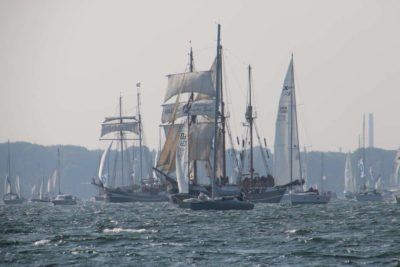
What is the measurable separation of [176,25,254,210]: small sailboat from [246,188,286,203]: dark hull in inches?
188

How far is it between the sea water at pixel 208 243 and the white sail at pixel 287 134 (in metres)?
43.5

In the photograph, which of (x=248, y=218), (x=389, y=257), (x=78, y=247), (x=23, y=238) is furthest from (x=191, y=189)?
(x=389, y=257)

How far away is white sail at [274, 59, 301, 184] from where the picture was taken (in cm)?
13000

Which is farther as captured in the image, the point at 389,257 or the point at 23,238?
the point at 23,238

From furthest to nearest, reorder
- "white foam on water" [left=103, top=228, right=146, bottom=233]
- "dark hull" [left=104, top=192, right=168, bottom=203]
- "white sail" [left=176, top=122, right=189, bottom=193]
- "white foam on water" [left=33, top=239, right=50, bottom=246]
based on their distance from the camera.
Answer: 1. "dark hull" [left=104, top=192, right=168, bottom=203]
2. "white sail" [left=176, top=122, right=189, bottom=193]
3. "white foam on water" [left=103, top=228, right=146, bottom=233]
4. "white foam on water" [left=33, top=239, right=50, bottom=246]

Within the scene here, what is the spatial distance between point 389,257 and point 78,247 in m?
17.0

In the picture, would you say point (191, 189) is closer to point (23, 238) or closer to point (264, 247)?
point (23, 238)

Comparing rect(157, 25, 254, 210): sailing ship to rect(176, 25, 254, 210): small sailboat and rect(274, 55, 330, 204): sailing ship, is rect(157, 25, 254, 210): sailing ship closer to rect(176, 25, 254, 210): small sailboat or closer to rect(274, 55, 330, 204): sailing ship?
rect(176, 25, 254, 210): small sailboat

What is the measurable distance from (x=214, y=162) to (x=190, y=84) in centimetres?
2966

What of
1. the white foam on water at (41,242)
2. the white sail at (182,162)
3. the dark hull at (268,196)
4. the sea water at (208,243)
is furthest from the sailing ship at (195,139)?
the white foam on water at (41,242)

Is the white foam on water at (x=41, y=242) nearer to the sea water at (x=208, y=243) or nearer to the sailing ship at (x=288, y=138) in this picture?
the sea water at (x=208, y=243)

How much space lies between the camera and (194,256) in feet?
176

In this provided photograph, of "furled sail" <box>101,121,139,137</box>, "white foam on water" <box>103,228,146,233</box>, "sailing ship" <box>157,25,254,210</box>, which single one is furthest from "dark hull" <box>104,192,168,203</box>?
"white foam on water" <box>103,228,146,233</box>

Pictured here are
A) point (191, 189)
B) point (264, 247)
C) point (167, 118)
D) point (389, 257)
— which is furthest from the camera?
point (167, 118)
